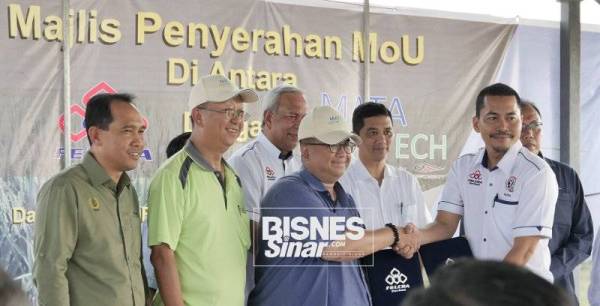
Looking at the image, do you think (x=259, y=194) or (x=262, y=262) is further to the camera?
(x=259, y=194)

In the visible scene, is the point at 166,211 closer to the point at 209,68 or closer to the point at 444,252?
the point at 444,252

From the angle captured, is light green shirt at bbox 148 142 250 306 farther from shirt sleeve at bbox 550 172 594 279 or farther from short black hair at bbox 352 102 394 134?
shirt sleeve at bbox 550 172 594 279

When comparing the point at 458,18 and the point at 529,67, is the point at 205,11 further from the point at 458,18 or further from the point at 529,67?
the point at 529,67

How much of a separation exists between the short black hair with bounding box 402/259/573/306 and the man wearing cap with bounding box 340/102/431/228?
9.86ft

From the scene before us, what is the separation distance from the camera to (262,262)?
10.8 feet

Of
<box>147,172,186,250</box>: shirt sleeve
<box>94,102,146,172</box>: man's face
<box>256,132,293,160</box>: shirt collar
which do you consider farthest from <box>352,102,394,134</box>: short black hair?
<box>94,102,146,172</box>: man's face

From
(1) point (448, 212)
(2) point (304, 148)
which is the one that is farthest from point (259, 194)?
(1) point (448, 212)

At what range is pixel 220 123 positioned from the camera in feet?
10.6

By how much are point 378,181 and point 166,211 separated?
1.23 metres

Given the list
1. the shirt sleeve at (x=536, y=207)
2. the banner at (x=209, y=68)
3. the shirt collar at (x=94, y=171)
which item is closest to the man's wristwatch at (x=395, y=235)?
the shirt sleeve at (x=536, y=207)

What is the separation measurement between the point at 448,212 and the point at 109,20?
87.5 inches

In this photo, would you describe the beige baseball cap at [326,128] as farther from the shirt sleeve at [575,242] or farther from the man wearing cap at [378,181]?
the shirt sleeve at [575,242]

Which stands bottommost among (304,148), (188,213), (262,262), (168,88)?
(262,262)

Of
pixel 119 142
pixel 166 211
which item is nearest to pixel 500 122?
pixel 166 211
